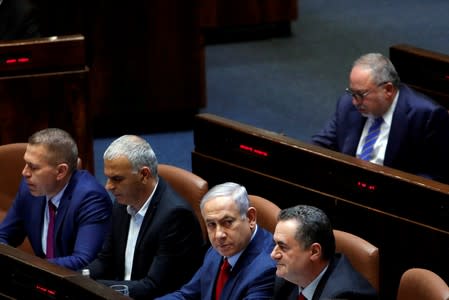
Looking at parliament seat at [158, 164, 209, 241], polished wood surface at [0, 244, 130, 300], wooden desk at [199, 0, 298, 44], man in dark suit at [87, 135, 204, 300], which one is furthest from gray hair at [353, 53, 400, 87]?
wooden desk at [199, 0, 298, 44]

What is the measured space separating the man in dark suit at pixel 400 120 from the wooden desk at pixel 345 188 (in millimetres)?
523

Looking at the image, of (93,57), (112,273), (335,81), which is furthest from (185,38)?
(112,273)

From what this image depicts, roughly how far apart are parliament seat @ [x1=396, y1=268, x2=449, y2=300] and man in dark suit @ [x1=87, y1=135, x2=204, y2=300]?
95 cm

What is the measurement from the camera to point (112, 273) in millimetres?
4578

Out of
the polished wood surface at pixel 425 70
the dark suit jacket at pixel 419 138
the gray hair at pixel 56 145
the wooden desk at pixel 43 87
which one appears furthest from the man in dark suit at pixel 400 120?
the wooden desk at pixel 43 87

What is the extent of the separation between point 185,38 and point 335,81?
55.2 inches

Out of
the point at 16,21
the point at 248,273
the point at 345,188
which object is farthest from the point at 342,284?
the point at 16,21

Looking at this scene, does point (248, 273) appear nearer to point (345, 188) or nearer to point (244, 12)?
point (345, 188)

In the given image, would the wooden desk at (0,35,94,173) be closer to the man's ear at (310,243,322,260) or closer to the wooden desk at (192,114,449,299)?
the wooden desk at (192,114,449,299)

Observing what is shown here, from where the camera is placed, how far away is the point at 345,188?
4.48 meters

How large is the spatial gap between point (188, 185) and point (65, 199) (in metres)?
0.51

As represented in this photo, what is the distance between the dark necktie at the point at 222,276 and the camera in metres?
4.06

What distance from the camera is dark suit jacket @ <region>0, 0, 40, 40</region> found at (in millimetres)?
6145

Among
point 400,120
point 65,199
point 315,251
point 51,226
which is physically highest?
point 400,120
